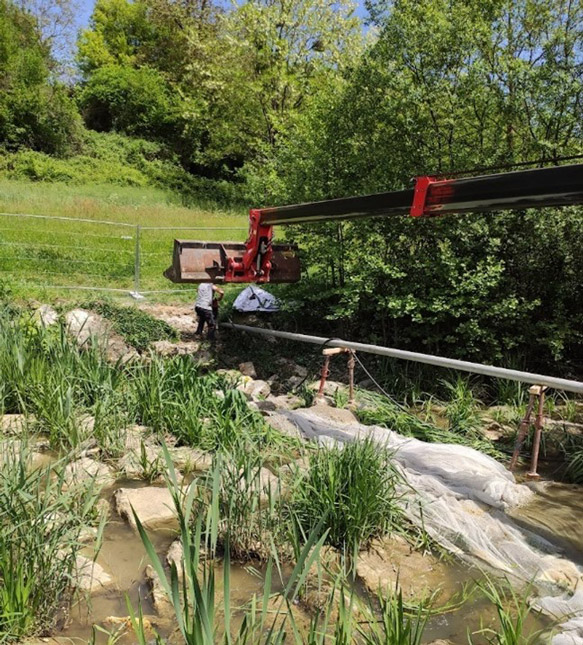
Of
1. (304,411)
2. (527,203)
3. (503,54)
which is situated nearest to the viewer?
Answer: (527,203)

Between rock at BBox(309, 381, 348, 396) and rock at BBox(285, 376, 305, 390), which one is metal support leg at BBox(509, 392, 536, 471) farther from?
rock at BBox(285, 376, 305, 390)

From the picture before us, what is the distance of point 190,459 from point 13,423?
1438 millimetres

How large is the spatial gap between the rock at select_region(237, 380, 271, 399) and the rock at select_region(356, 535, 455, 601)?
133 inches

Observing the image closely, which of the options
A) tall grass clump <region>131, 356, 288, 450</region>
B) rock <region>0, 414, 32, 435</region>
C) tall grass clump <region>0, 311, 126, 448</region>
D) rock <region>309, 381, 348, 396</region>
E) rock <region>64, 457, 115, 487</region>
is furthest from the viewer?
rock <region>309, 381, 348, 396</region>

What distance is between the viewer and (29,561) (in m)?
2.32

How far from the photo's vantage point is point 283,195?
984 centimetres

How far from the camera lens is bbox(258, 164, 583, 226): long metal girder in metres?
3.46

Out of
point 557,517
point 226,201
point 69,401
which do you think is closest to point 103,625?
point 69,401

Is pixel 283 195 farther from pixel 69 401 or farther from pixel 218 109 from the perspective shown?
pixel 218 109

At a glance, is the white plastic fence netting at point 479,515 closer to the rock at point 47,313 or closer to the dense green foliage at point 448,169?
the dense green foliage at point 448,169

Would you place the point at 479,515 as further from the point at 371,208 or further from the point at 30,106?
the point at 30,106

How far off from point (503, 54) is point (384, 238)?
291cm

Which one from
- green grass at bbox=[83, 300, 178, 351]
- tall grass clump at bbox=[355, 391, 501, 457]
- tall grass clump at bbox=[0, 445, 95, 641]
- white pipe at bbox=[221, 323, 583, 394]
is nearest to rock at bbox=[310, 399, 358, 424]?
tall grass clump at bbox=[355, 391, 501, 457]

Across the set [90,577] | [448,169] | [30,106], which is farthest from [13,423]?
[30,106]
